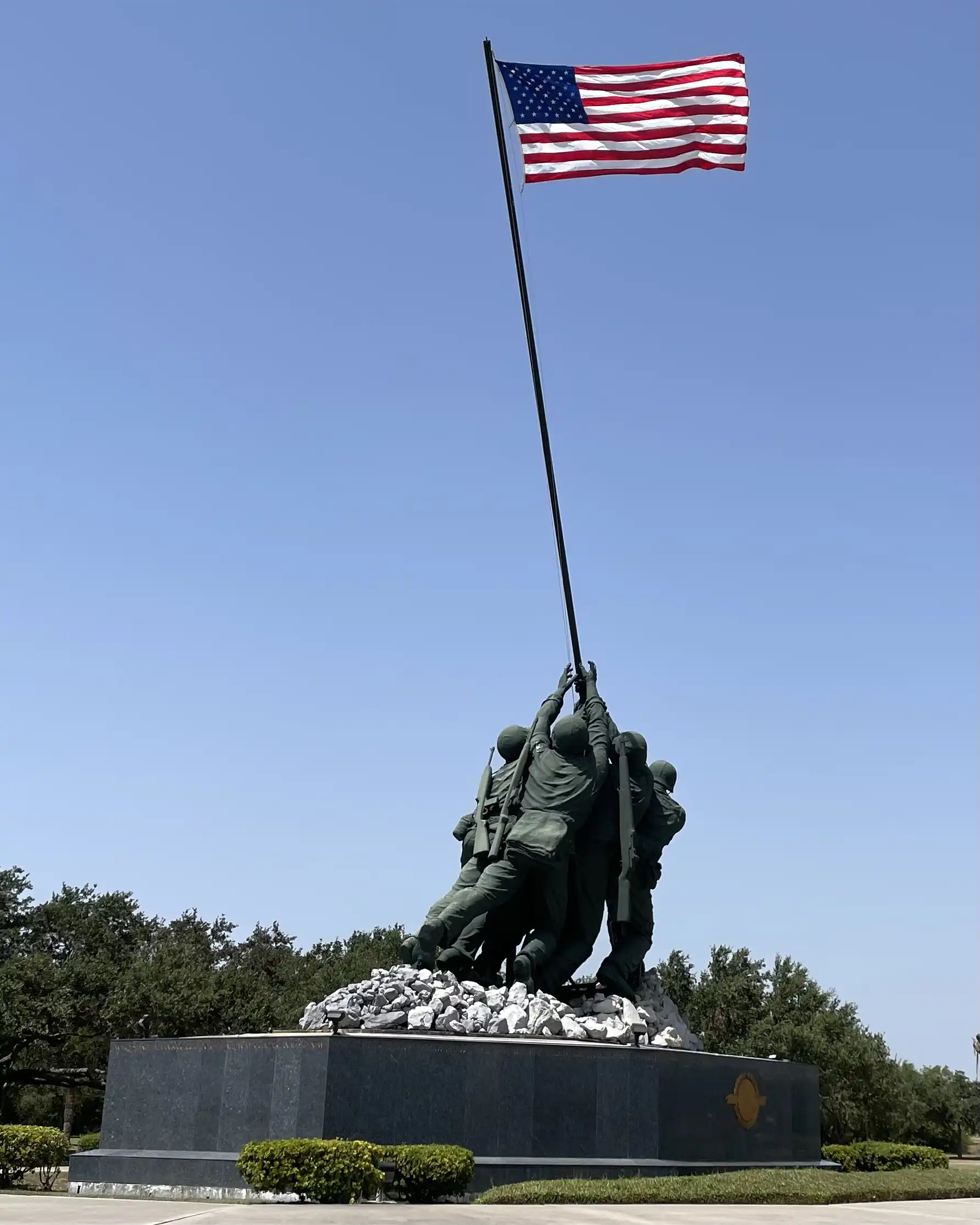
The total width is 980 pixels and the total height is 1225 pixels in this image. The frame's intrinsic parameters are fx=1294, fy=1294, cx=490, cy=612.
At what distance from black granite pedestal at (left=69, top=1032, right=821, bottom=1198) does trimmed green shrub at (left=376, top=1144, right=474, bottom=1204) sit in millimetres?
944

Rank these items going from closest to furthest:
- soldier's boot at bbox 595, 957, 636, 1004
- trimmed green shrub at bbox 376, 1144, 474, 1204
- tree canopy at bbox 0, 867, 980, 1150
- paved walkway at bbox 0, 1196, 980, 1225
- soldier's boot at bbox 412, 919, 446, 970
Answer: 1. paved walkway at bbox 0, 1196, 980, 1225
2. trimmed green shrub at bbox 376, 1144, 474, 1204
3. soldier's boot at bbox 412, 919, 446, 970
4. soldier's boot at bbox 595, 957, 636, 1004
5. tree canopy at bbox 0, 867, 980, 1150

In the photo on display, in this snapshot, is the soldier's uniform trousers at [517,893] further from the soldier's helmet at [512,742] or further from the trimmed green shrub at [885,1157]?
the trimmed green shrub at [885,1157]

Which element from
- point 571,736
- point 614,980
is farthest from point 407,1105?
point 571,736

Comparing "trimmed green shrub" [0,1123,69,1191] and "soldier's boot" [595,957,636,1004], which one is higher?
"soldier's boot" [595,957,636,1004]

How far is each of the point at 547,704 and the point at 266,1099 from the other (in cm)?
690

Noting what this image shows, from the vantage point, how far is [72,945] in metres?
35.7

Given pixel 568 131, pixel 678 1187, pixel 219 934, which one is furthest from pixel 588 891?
pixel 219 934

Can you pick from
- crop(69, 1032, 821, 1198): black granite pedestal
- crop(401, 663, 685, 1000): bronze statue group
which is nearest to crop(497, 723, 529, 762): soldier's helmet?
crop(401, 663, 685, 1000): bronze statue group

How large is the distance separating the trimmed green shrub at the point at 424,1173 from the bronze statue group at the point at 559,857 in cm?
394

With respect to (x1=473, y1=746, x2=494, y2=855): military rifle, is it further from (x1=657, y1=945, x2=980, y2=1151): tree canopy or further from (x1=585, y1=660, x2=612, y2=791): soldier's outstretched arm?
(x1=657, y1=945, x2=980, y2=1151): tree canopy

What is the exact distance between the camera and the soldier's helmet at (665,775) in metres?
18.8

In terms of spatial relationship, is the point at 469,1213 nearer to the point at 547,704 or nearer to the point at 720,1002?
the point at 547,704

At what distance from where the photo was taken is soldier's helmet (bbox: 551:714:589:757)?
56.4 feet

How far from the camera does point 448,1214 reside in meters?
10.5
